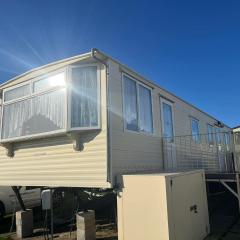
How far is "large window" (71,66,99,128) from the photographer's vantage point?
6039mm

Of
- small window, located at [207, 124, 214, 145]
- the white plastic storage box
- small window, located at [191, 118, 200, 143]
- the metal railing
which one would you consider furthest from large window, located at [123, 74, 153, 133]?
small window, located at [207, 124, 214, 145]

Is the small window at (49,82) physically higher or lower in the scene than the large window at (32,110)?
higher

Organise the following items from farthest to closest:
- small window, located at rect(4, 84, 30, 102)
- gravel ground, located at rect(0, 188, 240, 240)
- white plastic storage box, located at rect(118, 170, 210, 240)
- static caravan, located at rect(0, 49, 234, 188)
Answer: small window, located at rect(4, 84, 30, 102), gravel ground, located at rect(0, 188, 240, 240), static caravan, located at rect(0, 49, 234, 188), white plastic storage box, located at rect(118, 170, 210, 240)

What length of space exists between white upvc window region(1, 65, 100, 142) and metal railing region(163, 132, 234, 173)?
3.02 m

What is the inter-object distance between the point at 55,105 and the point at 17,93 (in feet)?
A: 6.28

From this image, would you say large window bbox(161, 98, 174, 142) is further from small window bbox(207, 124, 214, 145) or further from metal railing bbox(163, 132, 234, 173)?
small window bbox(207, 124, 214, 145)

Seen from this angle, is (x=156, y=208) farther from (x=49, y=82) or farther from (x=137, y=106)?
(x=49, y=82)

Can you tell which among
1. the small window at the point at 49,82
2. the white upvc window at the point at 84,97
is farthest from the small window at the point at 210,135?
the small window at the point at 49,82

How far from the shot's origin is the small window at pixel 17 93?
7488 millimetres

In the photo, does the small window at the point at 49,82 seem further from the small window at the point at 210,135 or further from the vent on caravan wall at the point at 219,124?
the vent on caravan wall at the point at 219,124

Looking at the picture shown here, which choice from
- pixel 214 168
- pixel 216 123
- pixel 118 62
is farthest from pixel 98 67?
pixel 216 123

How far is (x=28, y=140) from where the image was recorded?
721 centimetres

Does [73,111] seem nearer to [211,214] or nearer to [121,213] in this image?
[121,213]

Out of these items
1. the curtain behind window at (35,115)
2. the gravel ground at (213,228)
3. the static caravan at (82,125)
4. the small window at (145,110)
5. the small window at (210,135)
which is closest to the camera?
the static caravan at (82,125)
